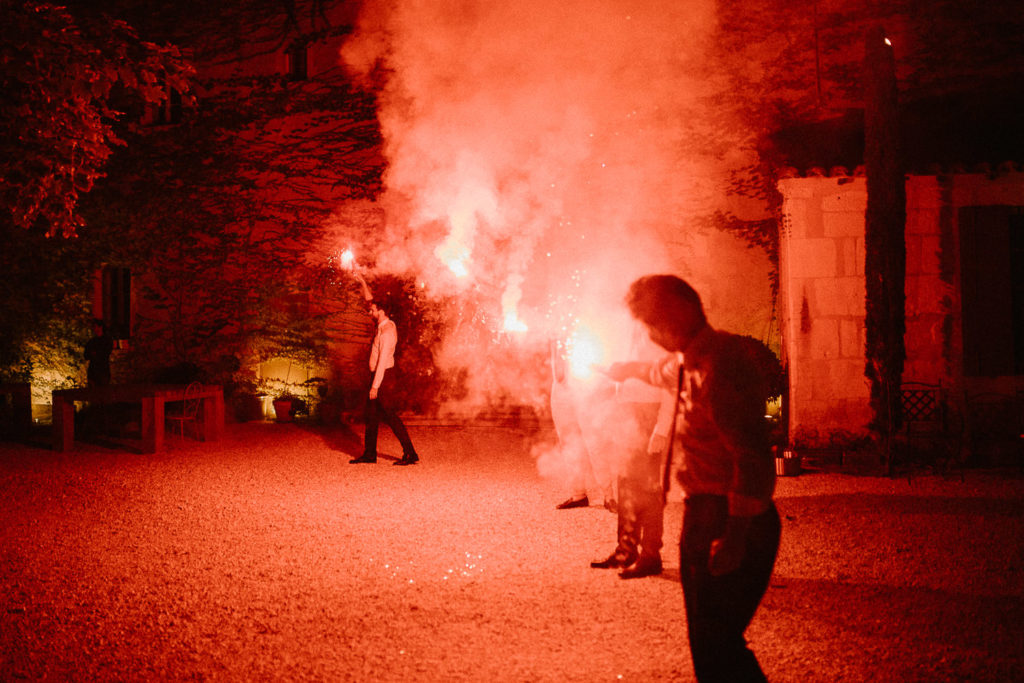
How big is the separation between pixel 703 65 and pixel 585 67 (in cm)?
205

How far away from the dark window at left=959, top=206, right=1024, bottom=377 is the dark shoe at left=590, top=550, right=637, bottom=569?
6.87 m

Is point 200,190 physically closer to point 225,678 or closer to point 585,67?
point 585,67

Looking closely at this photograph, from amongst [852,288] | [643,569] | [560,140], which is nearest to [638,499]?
[643,569]

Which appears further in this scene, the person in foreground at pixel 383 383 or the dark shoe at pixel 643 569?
the person in foreground at pixel 383 383

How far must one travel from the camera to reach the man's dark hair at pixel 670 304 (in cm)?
297

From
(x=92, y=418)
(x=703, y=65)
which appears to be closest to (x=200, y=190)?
(x=92, y=418)

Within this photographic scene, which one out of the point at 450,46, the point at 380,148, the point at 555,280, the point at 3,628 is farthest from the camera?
the point at 380,148

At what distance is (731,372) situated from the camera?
2.76m

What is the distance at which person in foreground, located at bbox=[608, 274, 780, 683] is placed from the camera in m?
2.68

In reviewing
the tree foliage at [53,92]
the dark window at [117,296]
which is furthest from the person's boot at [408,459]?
the dark window at [117,296]

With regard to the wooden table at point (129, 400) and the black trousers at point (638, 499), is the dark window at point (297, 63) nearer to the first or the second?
the wooden table at point (129, 400)

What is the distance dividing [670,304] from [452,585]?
2.55 metres

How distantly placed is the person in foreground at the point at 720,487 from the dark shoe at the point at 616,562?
7.06ft

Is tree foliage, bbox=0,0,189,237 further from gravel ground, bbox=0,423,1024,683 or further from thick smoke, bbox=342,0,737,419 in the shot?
thick smoke, bbox=342,0,737,419
